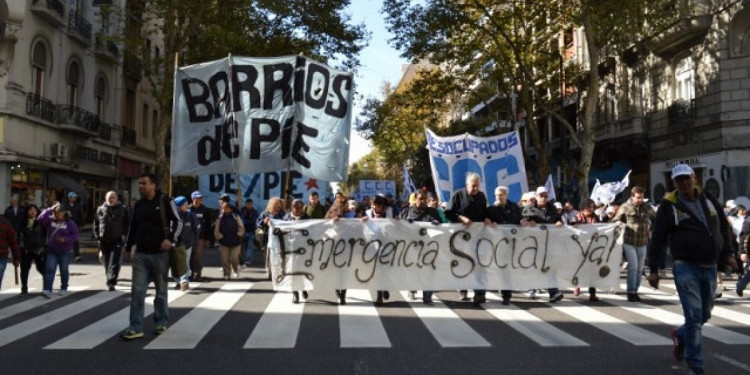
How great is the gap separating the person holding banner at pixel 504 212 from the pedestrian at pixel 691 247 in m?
4.27

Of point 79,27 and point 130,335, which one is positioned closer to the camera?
point 130,335

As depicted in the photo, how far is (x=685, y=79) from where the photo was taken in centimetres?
2716

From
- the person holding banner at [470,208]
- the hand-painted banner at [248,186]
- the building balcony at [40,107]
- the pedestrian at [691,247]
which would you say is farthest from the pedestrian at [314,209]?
the building balcony at [40,107]

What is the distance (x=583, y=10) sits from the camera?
21406 millimetres

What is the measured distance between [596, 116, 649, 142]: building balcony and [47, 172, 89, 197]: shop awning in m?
24.9

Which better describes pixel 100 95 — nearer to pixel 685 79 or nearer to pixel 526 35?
pixel 526 35

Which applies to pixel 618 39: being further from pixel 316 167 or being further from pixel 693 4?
pixel 316 167

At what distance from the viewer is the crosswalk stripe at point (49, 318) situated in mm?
7328

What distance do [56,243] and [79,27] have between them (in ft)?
68.9

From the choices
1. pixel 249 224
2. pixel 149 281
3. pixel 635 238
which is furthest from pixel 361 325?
pixel 249 224

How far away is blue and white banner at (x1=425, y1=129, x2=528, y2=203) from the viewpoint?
14.9 meters

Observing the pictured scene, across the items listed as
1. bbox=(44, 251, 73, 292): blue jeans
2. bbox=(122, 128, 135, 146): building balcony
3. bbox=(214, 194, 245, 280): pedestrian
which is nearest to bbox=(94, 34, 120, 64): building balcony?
bbox=(122, 128, 135, 146): building balcony

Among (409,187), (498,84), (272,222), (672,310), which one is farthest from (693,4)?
(272,222)

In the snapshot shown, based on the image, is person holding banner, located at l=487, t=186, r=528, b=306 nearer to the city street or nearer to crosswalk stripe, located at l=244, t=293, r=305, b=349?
the city street
